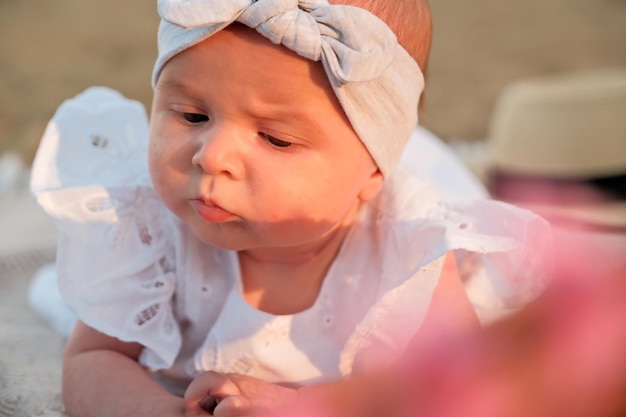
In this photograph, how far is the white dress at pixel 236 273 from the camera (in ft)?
4.42

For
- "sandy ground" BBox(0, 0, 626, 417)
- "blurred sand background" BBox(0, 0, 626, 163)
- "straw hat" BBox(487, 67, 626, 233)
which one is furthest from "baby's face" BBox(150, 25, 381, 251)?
"blurred sand background" BBox(0, 0, 626, 163)

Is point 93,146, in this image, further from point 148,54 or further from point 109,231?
point 148,54

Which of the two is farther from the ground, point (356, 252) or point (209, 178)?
point (209, 178)

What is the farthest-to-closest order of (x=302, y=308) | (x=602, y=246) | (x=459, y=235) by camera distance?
1. (x=602, y=246)
2. (x=302, y=308)
3. (x=459, y=235)

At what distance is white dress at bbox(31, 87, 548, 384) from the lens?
1.35 metres

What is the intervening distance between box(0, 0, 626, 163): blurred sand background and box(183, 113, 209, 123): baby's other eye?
2.27 metres

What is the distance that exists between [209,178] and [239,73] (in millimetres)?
161

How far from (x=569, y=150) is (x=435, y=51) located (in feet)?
7.68

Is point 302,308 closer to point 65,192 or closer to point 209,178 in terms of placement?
point 209,178

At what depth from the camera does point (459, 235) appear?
4.25 ft

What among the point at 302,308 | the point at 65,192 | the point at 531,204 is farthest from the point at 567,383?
the point at 531,204

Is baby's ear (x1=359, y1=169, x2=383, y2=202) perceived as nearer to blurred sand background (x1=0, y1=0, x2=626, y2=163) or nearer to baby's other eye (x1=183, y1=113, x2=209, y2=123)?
baby's other eye (x1=183, y1=113, x2=209, y2=123)

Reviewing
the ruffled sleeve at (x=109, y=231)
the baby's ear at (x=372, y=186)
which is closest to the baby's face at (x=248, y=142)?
the baby's ear at (x=372, y=186)

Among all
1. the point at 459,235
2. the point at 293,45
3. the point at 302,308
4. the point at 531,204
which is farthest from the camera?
the point at 531,204
